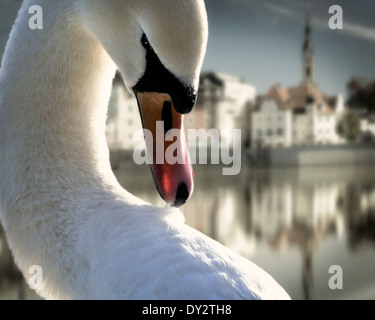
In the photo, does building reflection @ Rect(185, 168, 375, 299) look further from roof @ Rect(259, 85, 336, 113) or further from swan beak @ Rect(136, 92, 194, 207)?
swan beak @ Rect(136, 92, 194, 207)

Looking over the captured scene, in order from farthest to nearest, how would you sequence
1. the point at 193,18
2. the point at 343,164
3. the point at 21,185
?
1. the point at 343,164
2. the point at 21,185
3. the point at 193,18

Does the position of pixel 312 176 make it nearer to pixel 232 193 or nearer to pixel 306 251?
pixel 232 193

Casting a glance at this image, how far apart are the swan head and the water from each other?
5.58m

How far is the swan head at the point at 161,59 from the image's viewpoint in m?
0.65

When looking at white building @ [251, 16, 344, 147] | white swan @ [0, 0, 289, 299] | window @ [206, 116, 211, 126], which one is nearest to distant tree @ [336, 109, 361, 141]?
white building @ [251, 16, 344, 147]

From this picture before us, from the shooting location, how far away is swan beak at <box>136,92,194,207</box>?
69cm

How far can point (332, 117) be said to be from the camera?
21312 millimetres

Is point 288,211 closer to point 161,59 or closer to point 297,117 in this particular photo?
point 297,117

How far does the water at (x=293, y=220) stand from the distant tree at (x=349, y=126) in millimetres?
2615

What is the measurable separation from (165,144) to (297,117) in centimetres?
2094

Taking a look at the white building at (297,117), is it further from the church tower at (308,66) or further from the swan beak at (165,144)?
the swan beak at (165,144)
